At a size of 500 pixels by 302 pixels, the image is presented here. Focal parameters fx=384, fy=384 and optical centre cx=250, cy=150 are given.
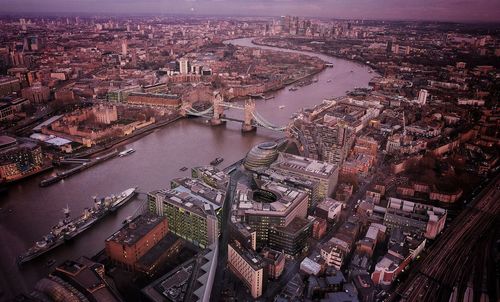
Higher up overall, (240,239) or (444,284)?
(240,239)

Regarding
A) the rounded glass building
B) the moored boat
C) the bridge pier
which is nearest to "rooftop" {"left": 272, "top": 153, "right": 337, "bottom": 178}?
the rounded glass building

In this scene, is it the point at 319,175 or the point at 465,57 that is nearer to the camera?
the point at 319,175

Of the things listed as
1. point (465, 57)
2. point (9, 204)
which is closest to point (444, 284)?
point (9, 204)

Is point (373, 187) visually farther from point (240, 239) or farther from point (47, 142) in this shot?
point (47, 142)

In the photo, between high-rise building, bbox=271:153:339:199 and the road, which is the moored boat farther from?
high-rise building, bbox=271:153:339:199

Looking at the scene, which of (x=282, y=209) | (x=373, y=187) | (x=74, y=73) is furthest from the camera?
(x=74, y=73)

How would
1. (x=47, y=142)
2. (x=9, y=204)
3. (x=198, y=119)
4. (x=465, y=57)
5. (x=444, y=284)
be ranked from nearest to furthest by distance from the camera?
1. (x=444, y=284)
2. (x=9, y=204)
3. (x=47, y=142)
4. (x=198, y=119)
5. (x=465, y=57)
